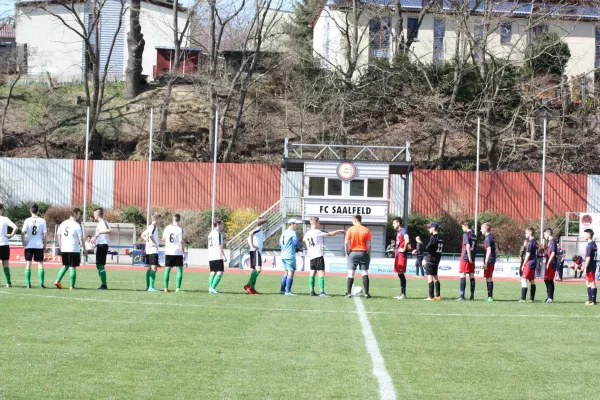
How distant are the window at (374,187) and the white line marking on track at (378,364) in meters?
30.5

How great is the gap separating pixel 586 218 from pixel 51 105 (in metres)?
34.8

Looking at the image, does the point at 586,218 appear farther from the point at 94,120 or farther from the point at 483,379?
the point at 483,379

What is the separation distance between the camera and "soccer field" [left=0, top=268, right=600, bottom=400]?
921 cm

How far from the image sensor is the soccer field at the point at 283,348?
921 cm

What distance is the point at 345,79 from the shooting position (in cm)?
5841

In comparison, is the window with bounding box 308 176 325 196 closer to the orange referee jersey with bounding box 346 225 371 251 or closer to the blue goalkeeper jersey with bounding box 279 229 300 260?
the blue goalkeeper jersey with bounding box 279 229 300 260

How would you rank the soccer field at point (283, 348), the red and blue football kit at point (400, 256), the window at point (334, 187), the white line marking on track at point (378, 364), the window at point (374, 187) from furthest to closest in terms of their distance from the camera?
1. the window at point (334, 187)
2. the window at point (374, 187)
3. the red and blue football kit at point (400, 256)
4. the soccer field at point (283, 348)
5. the white line marking on track at point (378, 364)

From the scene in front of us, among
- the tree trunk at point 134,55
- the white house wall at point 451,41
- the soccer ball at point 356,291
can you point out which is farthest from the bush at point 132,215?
the soccer ball at point 356,291

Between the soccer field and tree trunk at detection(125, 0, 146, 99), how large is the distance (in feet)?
136

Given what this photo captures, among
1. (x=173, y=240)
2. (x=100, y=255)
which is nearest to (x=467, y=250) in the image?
(x=173, y=240)

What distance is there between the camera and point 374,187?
47.2 meters

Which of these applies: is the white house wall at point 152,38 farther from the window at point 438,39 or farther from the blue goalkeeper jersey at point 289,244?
the blue goalkeeper jersey at point 289,244

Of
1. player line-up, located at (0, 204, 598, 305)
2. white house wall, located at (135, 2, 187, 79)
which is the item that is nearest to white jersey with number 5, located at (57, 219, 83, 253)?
player line-up, located at (0, 204, 598, 305)

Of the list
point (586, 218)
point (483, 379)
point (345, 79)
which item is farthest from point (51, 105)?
point (483, 379)
